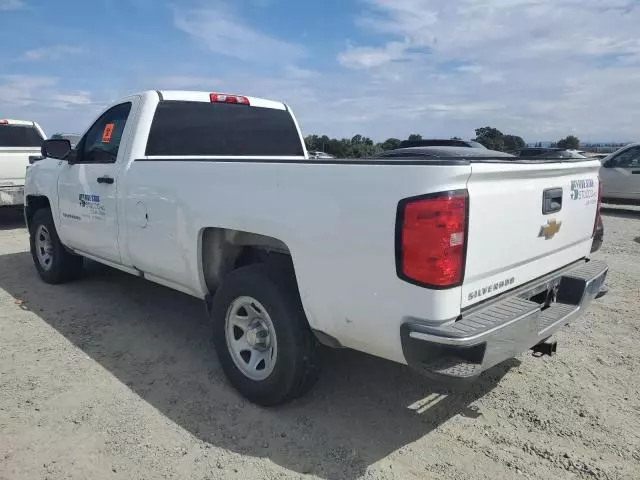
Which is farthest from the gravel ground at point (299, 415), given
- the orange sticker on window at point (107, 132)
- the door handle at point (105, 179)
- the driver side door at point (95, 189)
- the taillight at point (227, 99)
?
the taillight at point (227, 99)

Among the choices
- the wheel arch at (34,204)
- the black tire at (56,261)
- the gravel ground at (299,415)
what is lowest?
the gravel ground at (299,415)

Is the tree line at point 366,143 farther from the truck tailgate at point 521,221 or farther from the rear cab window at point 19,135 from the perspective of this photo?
the rear cab window at point 19,135

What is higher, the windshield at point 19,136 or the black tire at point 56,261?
the windshield at point 19,136

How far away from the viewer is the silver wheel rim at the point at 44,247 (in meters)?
5.96

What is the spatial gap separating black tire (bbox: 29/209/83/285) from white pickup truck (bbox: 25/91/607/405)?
1.29 metres

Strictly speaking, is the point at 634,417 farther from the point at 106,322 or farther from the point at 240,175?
the point at 106,322

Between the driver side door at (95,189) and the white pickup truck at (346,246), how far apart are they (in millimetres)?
32

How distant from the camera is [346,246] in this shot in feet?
8.52

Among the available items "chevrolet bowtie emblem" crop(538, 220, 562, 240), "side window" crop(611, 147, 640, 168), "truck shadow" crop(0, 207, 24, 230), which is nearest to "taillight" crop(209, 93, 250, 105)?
"chevrolet bowtie emblem" crop(538, 220, 562, 240)

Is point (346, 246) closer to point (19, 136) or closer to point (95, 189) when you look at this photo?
point (95, 189)

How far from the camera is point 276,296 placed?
302 cm

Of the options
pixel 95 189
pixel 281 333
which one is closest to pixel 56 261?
pixel 95 189

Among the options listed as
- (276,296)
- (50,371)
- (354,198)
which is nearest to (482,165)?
(354,198)

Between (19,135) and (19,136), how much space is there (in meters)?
0.02
